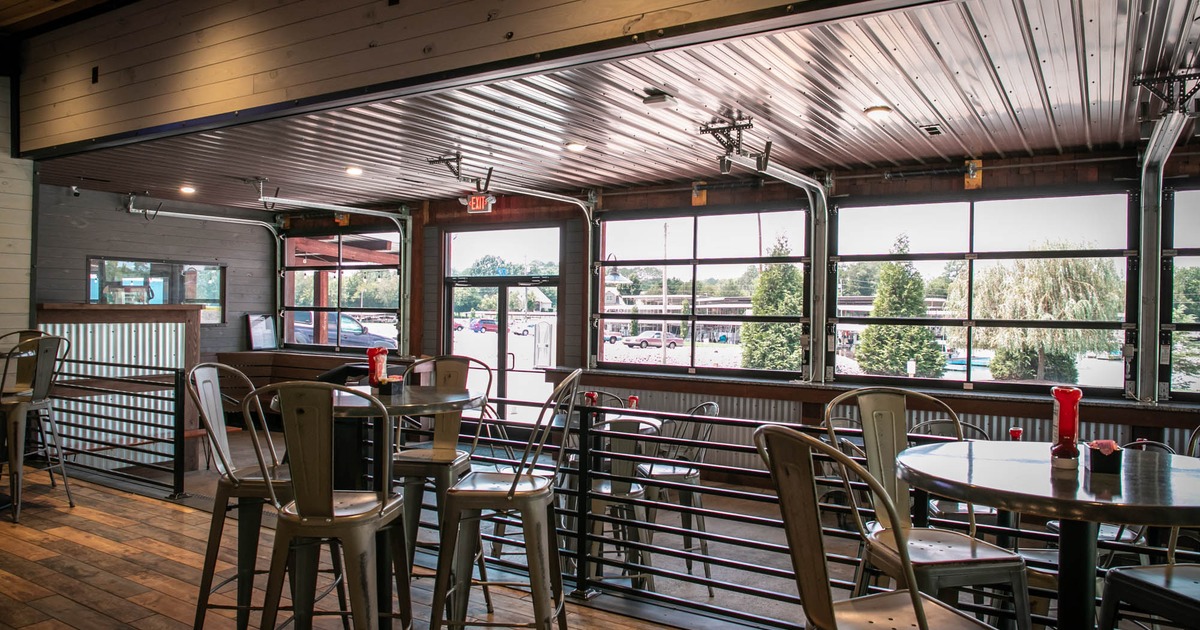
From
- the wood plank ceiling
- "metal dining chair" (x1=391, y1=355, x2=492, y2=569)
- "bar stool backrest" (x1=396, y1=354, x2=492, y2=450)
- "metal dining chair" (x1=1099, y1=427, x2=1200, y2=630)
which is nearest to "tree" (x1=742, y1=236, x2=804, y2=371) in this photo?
the wood plank ceiling

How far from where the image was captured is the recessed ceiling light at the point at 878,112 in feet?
16.1

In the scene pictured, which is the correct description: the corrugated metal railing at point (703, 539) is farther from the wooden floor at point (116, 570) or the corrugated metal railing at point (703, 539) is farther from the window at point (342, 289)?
the window at point (342, 289)

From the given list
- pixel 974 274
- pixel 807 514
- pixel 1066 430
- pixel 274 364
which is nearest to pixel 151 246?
pixel 274 364

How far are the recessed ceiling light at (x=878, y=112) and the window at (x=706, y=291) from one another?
90.1 inches

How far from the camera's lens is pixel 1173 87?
4266mm

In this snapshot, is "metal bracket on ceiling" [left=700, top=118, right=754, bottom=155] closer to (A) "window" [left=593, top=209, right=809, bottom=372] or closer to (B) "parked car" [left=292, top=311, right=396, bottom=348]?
(A) "window" [left=593, top=209, right=809, bottom=372]

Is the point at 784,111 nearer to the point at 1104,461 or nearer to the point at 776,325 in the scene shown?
the point at 776,325

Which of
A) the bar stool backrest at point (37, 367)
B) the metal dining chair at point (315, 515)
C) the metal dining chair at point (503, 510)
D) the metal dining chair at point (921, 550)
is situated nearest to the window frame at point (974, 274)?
the metal dining chair at point (921, 550)

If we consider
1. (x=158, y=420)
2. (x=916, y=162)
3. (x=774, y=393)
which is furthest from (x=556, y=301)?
(x=158, y=420)

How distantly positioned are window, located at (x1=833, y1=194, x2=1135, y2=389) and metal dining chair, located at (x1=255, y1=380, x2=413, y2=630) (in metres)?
5.63

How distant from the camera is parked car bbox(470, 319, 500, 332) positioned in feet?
30.7

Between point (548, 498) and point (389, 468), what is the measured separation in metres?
0.59

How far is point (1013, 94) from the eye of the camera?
462 centimetres

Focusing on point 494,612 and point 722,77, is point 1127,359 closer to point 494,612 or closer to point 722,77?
point 722,77
